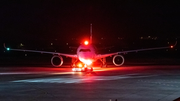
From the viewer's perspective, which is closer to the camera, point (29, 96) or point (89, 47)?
point (29, 96)

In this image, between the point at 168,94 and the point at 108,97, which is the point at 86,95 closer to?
the point at 108,97

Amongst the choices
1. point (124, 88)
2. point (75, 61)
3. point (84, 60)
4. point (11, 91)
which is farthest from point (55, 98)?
point (75, 61)

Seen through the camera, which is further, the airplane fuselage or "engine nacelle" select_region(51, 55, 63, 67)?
"engine nacelle" select_region(51, 55, 63, 67)

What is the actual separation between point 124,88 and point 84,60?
2155cm

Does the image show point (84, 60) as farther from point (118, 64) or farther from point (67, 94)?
point (67, 94)

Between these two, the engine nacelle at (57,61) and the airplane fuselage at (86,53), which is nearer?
the airplane fuselage at (86,53)

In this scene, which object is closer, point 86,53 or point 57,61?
point 86,53

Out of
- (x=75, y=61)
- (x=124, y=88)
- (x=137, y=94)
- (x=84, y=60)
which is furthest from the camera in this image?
(x=75, y=61)

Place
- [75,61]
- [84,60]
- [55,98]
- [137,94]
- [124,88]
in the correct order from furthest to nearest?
[75,61]
[84,60]
[124,88]
[137,94]
[55,98]

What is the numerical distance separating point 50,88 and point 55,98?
417 centimetres

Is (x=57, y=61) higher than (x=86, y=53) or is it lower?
lower

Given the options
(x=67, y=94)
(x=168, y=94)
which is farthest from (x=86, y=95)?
(x=168, y=94)

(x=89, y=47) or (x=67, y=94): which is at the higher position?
(x=89, y=47)

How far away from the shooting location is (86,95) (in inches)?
726
